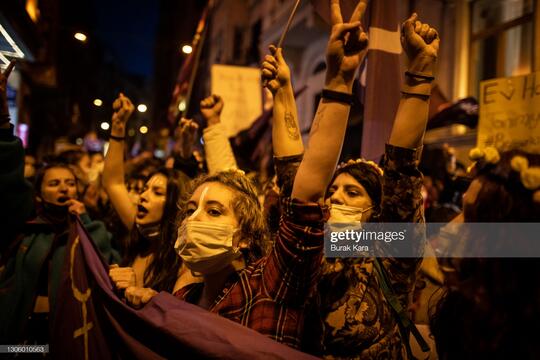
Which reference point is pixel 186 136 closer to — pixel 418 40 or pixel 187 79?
pixel 418 40

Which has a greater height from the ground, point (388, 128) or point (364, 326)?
point (388, 128)

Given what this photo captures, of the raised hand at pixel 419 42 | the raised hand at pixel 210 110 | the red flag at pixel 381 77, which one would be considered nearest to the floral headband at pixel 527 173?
the raised hand at pixel 419 42

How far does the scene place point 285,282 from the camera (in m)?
1.71

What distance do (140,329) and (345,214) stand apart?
1.14 meters

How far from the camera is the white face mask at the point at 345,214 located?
2383 mm

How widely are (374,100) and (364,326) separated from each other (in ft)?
5.04

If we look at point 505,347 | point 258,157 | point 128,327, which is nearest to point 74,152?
point 258,157

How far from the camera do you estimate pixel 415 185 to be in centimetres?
199

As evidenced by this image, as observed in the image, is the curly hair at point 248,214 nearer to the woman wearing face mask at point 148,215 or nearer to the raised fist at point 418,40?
the woman wearing face mask at point 148,215

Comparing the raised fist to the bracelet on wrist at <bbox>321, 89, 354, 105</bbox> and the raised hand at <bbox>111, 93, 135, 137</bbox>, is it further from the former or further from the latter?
the raised hand at <bbox>111, 93, 135, 137</bbox>

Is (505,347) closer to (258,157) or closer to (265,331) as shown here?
(265,331)

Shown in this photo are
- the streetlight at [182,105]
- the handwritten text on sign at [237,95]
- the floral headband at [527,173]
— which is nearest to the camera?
the floral headband at [527,173]

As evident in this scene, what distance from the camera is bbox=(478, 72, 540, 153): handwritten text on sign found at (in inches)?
132

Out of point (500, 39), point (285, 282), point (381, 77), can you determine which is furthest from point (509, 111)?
point (500, 39)
